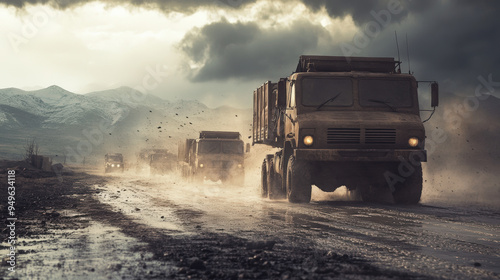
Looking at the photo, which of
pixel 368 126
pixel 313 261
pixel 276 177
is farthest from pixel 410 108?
pixel 313 261

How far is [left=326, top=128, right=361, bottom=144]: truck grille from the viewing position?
1119cm

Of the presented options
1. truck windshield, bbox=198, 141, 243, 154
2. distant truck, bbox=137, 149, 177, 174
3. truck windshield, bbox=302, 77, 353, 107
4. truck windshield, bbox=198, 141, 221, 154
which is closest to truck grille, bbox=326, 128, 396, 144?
truck windshield, bbox=302, 77, 353, 107

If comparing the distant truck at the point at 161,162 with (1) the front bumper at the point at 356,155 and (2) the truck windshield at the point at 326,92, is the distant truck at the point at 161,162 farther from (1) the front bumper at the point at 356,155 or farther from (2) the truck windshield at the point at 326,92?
(1) the front bumper at the point at 356,155

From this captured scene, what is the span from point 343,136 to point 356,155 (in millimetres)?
527

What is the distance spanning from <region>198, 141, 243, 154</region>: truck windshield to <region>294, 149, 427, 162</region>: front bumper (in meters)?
15.1

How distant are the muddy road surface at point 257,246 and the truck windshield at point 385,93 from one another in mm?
3214

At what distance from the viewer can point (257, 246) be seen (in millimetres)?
5527

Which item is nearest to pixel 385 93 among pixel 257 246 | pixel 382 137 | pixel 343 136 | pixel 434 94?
pixel 434 94

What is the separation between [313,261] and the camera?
4.75 metres

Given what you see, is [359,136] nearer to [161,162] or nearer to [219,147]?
[219,147]

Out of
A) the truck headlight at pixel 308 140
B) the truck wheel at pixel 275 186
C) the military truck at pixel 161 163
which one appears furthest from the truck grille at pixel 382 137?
the military truck at pixel 161 163

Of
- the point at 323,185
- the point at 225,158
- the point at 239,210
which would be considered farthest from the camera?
the point at 225,158

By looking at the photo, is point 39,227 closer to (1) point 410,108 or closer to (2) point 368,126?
(2) point 368,126

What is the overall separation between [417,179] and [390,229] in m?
4.81
